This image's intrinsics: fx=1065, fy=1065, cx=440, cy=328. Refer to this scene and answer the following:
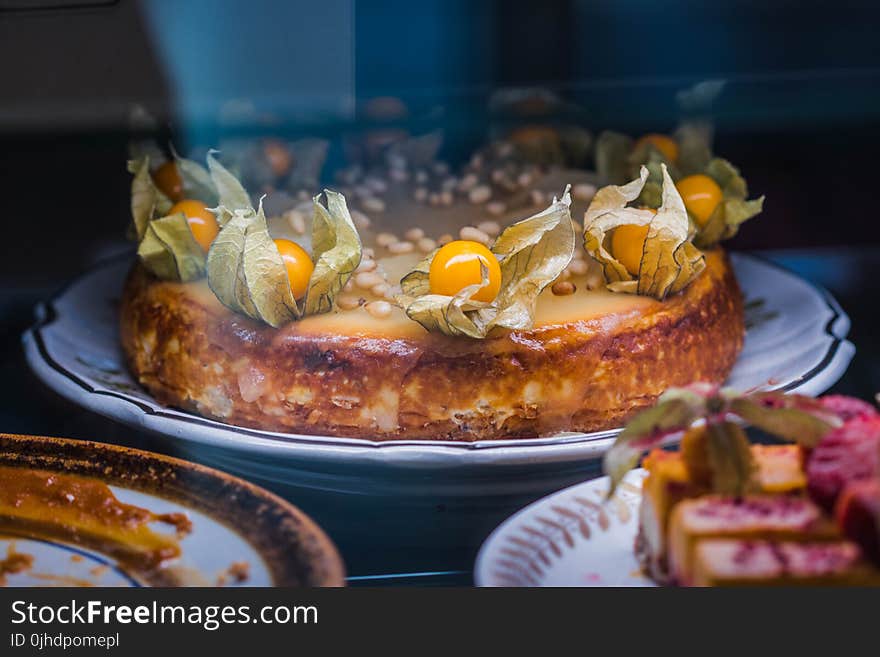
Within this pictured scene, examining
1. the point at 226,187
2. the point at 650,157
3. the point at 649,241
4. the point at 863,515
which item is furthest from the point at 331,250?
the point at 863,515

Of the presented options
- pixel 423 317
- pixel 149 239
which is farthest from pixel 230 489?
pixel 149 239

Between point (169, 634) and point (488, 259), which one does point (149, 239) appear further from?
point (169, 634)

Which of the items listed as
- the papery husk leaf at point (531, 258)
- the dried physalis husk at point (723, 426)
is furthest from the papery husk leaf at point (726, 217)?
the dried physalis husk at point (723, 426)

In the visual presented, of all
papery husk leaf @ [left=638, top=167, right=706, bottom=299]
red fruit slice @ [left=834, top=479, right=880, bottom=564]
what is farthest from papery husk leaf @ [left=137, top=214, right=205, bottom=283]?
red fruit slice @ [left=834, top=479, right=880, bottom=564]

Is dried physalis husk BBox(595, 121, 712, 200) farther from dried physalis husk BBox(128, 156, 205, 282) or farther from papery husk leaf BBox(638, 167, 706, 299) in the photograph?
dried physalis husk BBox(128, 156, 205, 282)

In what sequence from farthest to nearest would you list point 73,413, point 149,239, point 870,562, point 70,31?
point 149,239, point 73,413, point 70,31, point 870,562

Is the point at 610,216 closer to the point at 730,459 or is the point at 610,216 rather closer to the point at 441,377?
the point at 441,377
